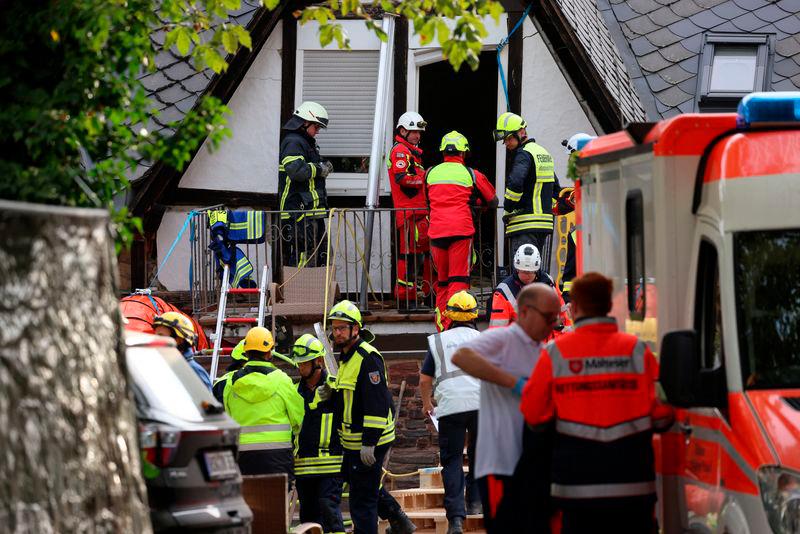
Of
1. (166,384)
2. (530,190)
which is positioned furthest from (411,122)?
(166,384)

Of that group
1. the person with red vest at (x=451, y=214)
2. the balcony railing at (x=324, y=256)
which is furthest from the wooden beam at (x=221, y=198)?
the person with red vest at (x=451, y=214)

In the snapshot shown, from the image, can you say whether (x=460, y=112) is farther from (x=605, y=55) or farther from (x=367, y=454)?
(x=367, y=454)

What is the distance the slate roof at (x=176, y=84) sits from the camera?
1673cm

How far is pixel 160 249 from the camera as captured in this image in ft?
57.4

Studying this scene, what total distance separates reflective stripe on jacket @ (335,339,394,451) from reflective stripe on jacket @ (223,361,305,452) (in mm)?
493

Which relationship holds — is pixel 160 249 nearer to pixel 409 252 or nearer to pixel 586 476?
pixel 409 252

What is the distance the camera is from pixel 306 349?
11961mm

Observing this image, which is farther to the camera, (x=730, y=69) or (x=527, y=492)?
(x=730, y=69)

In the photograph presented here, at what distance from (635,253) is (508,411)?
102 centimetres

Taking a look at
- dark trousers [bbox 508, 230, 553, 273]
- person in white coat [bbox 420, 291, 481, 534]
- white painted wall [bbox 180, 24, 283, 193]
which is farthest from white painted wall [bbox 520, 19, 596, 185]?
person in white coat [bbox 420, 291, 481, 534]

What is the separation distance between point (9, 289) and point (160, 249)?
12.8m

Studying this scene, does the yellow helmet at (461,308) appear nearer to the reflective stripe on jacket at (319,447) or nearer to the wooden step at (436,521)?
the reflective stripe on jacket at (319,447)

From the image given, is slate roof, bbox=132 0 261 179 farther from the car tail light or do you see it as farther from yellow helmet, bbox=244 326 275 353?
the car tail light

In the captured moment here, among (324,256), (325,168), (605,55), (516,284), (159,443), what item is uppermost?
(605,55)
